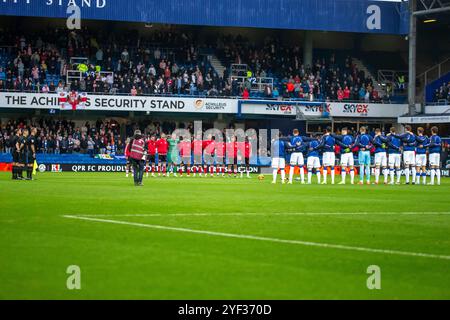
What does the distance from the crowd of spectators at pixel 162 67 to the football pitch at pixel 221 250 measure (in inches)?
1472

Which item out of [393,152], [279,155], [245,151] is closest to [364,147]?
[393,152]

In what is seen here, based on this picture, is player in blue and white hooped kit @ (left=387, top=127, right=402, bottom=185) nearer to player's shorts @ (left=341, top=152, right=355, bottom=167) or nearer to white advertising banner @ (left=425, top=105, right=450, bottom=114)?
player's shorts @ (left=341, top=152, right=355, bottom=167)

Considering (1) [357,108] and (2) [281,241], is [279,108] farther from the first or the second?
(2) [281,241]

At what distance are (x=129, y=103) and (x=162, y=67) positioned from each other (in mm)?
4448

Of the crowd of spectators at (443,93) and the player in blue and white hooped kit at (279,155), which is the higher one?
the crowd of spectators at (443,93)

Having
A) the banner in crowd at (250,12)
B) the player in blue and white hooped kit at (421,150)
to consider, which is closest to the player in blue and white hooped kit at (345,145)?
the player in blue and white hooped kit at (421,150)

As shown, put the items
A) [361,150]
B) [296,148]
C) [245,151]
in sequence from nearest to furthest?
[296,148], [361,150], [245,151]

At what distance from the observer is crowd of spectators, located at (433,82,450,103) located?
60.4 m

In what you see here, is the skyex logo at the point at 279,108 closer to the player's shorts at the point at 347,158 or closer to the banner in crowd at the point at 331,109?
the banner in crowd at the point at 331,109

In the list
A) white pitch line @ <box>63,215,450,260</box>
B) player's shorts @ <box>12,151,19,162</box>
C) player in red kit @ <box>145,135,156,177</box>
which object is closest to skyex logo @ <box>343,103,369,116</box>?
player in red kit @ <box>145,135,156,177</box>

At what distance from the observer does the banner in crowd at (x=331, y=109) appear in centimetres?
6072

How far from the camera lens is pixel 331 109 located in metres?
62.1

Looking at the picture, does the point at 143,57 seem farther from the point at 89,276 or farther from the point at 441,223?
the point at 89,276
